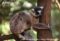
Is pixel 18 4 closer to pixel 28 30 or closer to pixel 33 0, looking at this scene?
pixel 33 0

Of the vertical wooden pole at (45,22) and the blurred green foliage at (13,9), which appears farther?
the blurred green foliage at (13,9)

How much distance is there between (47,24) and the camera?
1376mm

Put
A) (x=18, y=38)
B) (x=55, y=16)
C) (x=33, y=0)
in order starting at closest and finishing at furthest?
(x=18, y=38) < (x=33, y=0) < (x=55, y=16)

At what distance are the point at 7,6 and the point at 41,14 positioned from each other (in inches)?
19.3

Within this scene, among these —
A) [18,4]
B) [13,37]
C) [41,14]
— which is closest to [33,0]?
[18,4]

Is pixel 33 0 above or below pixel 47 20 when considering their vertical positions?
above

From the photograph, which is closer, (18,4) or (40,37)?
(40,37)

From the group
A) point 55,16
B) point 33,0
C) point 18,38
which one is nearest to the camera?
point 18,38

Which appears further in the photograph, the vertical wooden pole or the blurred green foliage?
the blurred green foliage

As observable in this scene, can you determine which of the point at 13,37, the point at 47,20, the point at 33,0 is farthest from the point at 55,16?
the point at 13,37

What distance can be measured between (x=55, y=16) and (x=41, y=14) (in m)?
0.60

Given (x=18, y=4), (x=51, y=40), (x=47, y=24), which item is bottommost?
(x=51, y=40)

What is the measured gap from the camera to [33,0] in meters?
1.81

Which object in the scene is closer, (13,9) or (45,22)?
(45,22)
